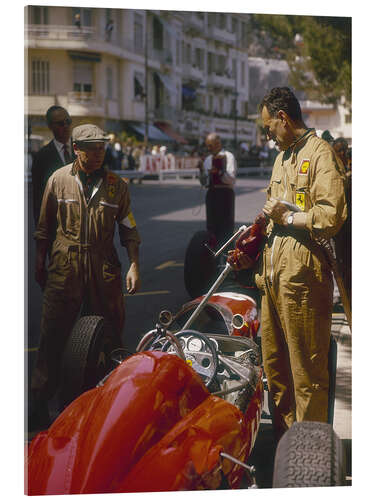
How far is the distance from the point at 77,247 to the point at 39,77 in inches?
36.2

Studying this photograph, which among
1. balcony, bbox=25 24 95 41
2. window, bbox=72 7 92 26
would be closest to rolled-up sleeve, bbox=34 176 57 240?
balcony, bbox=25 24 95 41

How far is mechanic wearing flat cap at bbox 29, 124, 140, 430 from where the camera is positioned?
12.9ft

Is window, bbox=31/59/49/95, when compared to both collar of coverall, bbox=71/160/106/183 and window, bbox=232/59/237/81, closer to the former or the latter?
collar of coverall, bbox=71/160/106/183

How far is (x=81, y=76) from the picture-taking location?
14.3 ft

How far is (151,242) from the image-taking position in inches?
256

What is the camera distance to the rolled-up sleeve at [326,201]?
3.11m

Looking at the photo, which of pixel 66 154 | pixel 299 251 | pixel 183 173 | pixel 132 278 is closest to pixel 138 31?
pixel 66 154

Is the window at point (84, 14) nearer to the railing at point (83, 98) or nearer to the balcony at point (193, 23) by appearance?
the railing at point (83, 98)

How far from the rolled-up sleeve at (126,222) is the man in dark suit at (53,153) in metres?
0.35

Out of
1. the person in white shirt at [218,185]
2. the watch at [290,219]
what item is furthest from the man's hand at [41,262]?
the person in white shirt at [218,185]

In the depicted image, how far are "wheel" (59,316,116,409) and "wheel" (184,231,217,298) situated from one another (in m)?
1.58

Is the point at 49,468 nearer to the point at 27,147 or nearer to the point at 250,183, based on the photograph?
the point at 27,147

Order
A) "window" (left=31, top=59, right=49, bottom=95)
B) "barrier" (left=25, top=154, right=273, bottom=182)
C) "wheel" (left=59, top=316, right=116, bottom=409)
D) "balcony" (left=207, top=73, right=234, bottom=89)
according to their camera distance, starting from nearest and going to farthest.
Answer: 1. "wheel" (left=59, top=316, right=116, bottom=409)
2. "window" (left=31, top=59, right=49, bottom=95)
3. "balcony" (left=207, top=73, right=234, bottom=89)
4. "barrier" (left=25, top=154, right=273, bottom=182)
